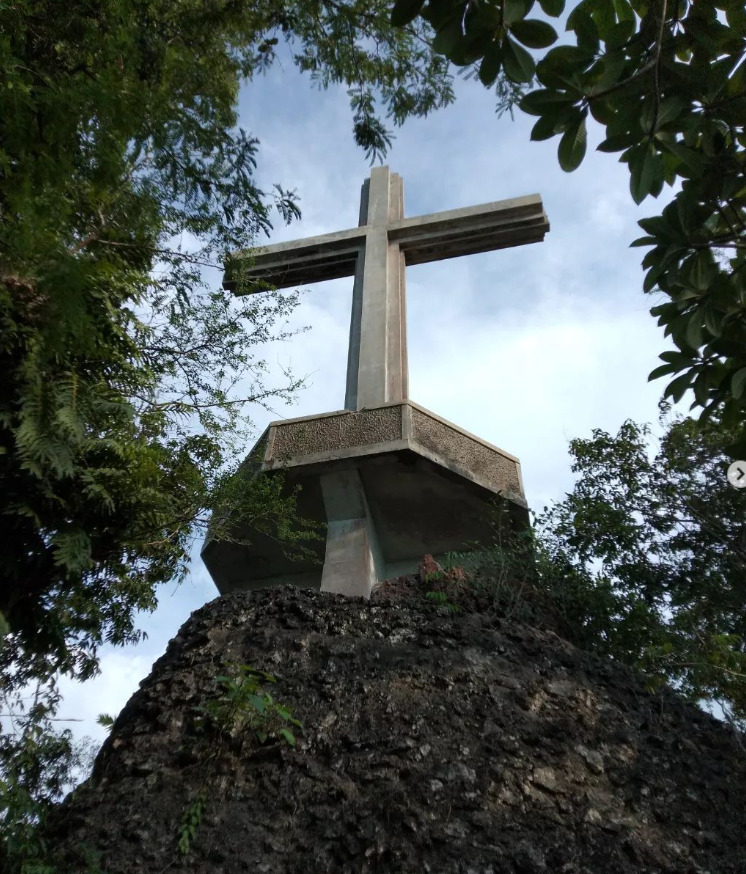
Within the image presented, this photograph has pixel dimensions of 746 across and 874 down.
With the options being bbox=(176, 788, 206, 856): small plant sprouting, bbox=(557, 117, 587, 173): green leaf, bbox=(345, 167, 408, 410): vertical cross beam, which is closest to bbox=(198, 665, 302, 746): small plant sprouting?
bbox=(176, 788, 206, 856): small plant sprouting

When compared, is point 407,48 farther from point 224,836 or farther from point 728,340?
point 224,836

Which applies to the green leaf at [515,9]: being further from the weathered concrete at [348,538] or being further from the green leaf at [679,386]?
the weathered concrete at [348,538]

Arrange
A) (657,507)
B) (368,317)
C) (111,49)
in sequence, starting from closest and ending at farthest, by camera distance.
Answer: (111,49) < (657,507) < (368,317)

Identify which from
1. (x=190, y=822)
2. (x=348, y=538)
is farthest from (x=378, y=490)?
Result: (x=190, y=822)

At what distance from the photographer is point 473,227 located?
11.7m

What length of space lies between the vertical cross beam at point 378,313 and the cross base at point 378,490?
0.61m

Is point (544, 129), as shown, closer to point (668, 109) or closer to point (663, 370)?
point (668, 109)

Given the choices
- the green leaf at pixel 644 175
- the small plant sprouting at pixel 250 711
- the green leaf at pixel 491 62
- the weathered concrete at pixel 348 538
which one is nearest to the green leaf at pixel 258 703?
the small plant sprouting at pixel 250 711

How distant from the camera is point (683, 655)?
18.9ft

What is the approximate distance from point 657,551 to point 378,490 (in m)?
3.00

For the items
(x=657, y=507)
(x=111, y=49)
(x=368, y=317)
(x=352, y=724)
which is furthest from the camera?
(x=368, y=317)

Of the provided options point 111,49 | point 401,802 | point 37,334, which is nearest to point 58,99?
point 111,49

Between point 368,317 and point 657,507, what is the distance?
4.34 metres

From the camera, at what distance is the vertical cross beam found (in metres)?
9.73
